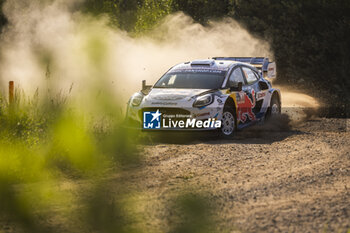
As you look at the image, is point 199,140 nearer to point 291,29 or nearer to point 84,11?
point 291,29

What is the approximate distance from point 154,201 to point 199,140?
17.0ft

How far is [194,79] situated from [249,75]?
56.6 inches

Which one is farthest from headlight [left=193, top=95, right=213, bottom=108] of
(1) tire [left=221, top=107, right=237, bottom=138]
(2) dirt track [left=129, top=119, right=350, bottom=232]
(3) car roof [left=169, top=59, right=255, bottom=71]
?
(3) car roof [left=169, top=59, right=255, bottom=71]

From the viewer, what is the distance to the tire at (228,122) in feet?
35.9

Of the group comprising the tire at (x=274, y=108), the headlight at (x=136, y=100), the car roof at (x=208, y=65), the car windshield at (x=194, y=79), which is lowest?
the tire at (x=274, y=108)

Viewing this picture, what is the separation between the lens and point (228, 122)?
36.4 ft

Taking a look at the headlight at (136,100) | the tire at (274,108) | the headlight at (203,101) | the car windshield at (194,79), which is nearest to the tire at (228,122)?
the headlight at (203,101)

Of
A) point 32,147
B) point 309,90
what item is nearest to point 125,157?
point 32,147

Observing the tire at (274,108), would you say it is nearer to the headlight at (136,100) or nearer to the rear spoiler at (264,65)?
the rear spoiler at (264,65)

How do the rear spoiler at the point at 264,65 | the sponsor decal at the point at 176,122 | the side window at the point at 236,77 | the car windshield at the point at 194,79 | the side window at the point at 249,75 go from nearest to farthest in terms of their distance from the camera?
the sponsor decal at the point at 176,122 → the car windshield at the point at 194,79 → the side window at the point at 236,77 → the side window at the point at 249,75 → the rear spoiler at the point at 264,65

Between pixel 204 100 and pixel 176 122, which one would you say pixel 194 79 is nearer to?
pixel 204 100

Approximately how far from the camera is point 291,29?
2241 centimetres

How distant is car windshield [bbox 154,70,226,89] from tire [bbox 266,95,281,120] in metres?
1.83

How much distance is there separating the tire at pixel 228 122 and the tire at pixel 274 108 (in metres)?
1.93
